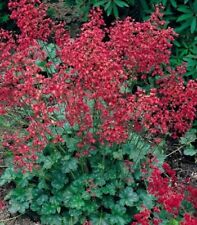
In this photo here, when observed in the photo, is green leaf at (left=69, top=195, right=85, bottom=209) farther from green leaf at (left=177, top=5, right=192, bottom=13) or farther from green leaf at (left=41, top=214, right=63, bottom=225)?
green leaf at (left=177, top=5, right=192, bottom=13)

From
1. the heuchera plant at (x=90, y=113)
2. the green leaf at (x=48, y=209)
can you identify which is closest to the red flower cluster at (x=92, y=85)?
the heuchera plant at (x=90, y=113)

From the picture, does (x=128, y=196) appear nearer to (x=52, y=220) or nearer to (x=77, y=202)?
(x=77, y=202)

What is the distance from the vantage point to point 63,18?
750 centimetres

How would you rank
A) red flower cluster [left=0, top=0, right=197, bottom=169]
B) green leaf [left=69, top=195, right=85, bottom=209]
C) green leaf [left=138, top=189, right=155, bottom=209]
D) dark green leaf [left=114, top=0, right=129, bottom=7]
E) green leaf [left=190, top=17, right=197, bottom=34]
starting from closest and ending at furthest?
red flower cluster [left=0, top=0, right=197, bottom=169], green leaf [left=69, top=195, right=85, bottom=209], green leaf [left=138, top=189, right=155, bottom=209], green leaf [left=190, top=17, right=197, bottom=34], dark green leaf [left=114, top=0, right=129, bottom=7]

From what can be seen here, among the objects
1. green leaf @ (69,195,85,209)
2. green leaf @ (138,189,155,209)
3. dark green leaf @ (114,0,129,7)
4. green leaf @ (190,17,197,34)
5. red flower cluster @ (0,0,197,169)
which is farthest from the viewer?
dark green leaf @ (114,0,129,7)

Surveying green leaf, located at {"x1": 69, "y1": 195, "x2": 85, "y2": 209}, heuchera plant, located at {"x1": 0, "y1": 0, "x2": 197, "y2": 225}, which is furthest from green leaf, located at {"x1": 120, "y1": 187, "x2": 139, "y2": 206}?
green leaf, located at {"x1": 69, "y1": 195, "x2": 85, "y2": 209}

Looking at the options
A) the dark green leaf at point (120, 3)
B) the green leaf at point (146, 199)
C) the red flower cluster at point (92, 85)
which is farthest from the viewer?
the dark green leaf at point (120, 3)

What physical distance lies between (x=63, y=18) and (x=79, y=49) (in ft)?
12.3

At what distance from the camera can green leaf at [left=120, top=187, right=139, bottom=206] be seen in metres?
4.77

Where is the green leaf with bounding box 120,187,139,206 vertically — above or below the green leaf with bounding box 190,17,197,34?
below

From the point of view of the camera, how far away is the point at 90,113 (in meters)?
4.64

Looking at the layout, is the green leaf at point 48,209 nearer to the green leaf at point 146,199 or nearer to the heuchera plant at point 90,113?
the heuchera plant at point 90,113

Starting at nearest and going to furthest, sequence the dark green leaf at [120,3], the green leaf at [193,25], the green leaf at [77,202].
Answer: the green leaf at [77,202] < the green leaf at [193,25] < the dark green leaf at [120,3]

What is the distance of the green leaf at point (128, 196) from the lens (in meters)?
4.77
